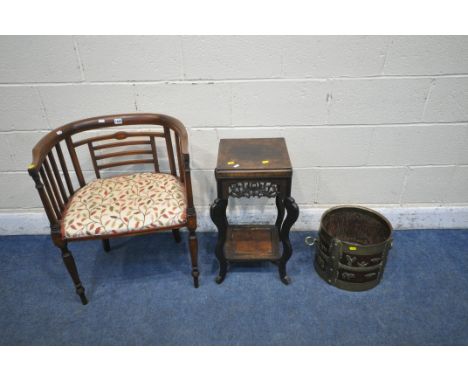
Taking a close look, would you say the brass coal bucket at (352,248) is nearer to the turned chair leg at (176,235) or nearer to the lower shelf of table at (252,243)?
the lower shelf of table at (252,243)

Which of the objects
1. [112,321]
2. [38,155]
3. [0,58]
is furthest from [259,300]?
[0,58]

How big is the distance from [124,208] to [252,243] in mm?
698

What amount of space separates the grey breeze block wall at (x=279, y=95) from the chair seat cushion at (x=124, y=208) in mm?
370

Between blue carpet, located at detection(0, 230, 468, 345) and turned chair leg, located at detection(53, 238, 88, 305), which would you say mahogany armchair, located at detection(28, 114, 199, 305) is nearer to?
turned chair leg, located at detection(53, 238, 88, 305)

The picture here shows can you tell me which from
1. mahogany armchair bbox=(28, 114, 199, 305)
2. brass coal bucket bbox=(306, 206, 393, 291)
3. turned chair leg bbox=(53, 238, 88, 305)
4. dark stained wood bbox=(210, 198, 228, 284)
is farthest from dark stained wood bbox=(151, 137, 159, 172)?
brass coal bucket bbox=(306, 206, 393, 291)

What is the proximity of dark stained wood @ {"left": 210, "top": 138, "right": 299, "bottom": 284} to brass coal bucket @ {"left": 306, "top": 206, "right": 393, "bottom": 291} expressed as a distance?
201mm

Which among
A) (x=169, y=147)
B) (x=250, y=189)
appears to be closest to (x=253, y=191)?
(x=250, y=189)

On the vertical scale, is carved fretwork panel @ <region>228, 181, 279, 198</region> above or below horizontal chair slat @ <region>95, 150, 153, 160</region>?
below

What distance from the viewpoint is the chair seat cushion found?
1.54m

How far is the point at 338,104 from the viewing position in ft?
6.07

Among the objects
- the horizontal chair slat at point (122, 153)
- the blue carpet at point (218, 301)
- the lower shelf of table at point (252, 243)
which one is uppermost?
the horizontal chair slat at point (122, 153)

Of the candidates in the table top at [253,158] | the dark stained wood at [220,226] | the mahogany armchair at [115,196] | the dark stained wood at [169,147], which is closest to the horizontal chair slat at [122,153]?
the mahogany armchair at [115,196]

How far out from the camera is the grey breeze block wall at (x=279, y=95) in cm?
170

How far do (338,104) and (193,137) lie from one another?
782mm
